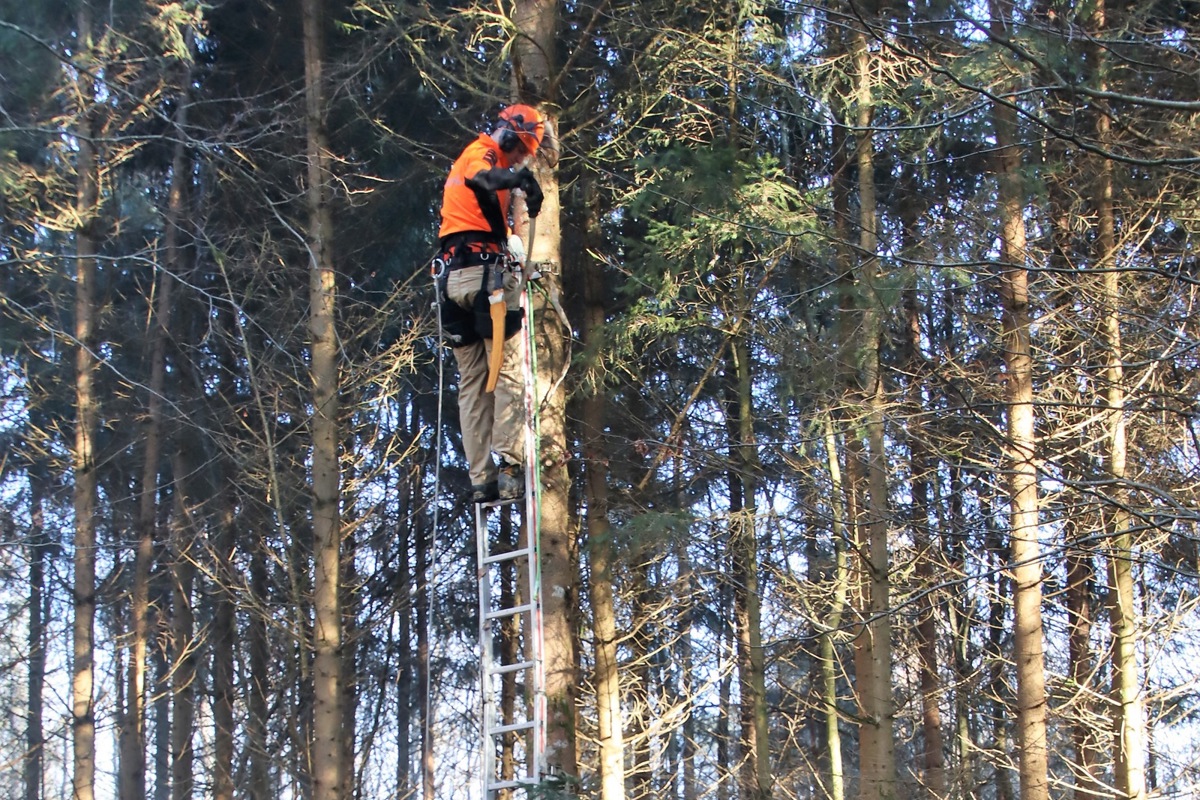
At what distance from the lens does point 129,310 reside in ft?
54.6

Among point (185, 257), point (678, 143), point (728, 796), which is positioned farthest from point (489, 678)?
point (728, 796)

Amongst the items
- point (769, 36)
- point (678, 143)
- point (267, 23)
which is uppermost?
point (267, 23)

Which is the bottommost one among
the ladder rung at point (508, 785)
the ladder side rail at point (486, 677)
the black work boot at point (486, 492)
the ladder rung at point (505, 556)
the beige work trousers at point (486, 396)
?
the ladder rung at point (508, 785)

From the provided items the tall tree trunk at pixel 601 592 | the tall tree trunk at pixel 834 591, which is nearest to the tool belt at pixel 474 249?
the tall tree trunk at pixel 834 591

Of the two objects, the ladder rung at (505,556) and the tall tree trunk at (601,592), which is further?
the tall tree trunk at (601,592)

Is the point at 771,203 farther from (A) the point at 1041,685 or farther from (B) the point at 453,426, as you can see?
(B) the point at 453,426

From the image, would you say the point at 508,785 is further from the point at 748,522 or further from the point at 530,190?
the point at 748,522

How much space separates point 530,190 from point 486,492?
173cm

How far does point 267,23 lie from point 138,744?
998 centimetres

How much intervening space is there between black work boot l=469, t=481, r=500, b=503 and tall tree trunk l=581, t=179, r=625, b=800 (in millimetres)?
5317

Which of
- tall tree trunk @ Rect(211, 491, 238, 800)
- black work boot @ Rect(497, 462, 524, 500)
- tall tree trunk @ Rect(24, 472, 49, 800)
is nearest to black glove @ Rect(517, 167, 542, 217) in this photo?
black work boot @ Rect(497, 462, 524, 500)

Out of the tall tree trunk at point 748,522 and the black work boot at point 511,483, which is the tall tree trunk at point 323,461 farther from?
the black work boot at point 511,483

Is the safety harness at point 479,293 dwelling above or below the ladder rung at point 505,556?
above

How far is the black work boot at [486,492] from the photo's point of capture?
6586 mm
